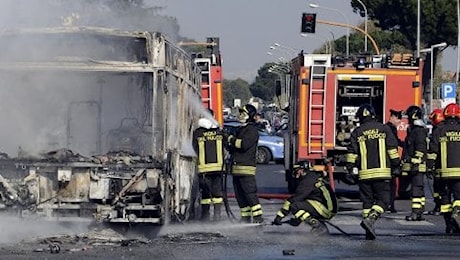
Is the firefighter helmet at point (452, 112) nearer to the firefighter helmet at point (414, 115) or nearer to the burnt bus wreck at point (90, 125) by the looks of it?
the firefighter helmet at point (414, 115)

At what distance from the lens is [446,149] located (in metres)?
15.0

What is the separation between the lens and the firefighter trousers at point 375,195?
46.0 ft

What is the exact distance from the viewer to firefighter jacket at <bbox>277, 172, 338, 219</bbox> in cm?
1449

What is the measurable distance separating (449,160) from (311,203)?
6.12ft

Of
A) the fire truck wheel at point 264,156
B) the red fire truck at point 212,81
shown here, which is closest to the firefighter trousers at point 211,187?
the red fire truck at point 212,81

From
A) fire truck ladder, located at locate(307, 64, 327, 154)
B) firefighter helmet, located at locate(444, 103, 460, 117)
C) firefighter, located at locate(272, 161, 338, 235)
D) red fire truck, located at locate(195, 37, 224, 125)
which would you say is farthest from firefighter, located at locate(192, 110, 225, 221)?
red fire truck, located at locate(195, 37, 224, 125)

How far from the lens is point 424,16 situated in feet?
227

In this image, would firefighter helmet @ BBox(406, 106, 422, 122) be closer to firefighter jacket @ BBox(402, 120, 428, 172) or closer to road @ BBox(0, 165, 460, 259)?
firefighter jacket @ BBox(402, 120, 428, 172)

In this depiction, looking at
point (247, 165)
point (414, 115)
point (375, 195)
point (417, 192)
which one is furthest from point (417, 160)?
point (375, 195)

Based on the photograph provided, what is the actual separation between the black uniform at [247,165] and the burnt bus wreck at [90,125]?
1738 mm

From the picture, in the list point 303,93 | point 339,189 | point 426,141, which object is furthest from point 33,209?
point 339,189

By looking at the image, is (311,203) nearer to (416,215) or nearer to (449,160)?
(449,160)

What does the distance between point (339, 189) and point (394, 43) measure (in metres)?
45.8

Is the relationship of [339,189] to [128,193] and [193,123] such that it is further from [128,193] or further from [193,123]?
[128,193]
